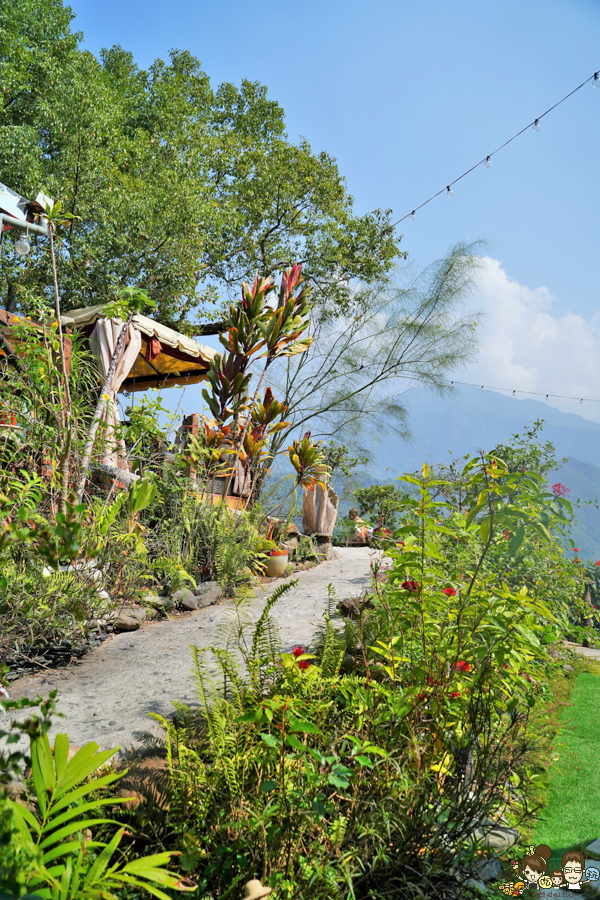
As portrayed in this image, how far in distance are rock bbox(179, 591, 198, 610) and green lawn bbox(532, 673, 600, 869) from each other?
2756 millimetres

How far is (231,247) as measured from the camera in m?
13.9

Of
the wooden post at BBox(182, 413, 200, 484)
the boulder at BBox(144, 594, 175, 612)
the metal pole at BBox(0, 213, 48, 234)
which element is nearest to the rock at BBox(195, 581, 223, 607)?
the boulder at BBox(144, 594, 175, 612)

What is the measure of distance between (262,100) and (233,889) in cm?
1655

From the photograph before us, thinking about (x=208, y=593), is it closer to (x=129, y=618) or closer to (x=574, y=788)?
(x=129, y=618)

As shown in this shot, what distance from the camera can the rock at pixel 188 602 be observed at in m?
4.46

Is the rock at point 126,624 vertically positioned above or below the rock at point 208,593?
below

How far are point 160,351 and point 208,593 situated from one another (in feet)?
12.1

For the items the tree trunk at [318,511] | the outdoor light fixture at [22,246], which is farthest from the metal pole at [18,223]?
the tree trunk at [318,511]

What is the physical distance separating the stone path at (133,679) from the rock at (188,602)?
0.07 metres

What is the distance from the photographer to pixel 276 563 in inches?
235

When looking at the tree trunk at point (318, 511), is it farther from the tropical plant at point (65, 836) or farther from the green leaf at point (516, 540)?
the tropical plant at point (65, 836)

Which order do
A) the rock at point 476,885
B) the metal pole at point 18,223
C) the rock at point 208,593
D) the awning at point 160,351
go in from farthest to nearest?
the awning at point 160,351
the metal pole at point 18,223
the rock at point 208,593
the rock at point 476,885

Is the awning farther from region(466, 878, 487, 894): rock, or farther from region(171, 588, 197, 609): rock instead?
region(466, 878, 487, 894): rock

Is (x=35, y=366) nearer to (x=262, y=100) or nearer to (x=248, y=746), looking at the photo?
(x=248, y=746)
